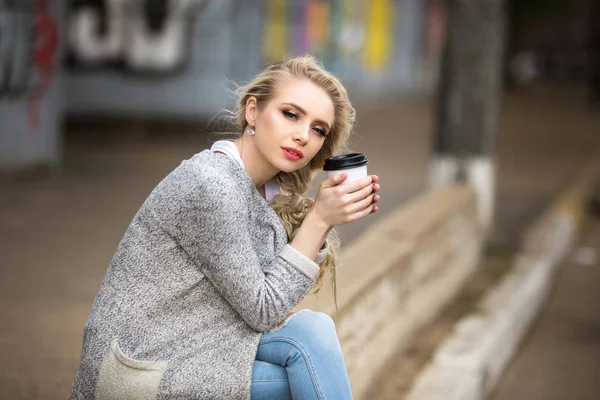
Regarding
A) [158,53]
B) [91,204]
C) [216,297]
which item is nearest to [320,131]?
[216,297]

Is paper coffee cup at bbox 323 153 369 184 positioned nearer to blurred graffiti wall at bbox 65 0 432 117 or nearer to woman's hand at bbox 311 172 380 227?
woman's hand at bbox 311 172 380 227

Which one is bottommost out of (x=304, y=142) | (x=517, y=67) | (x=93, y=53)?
(x=517, y=67)

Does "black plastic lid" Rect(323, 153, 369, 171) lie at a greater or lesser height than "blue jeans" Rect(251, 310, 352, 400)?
greater

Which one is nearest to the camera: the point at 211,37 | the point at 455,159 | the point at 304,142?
the point at 304,142

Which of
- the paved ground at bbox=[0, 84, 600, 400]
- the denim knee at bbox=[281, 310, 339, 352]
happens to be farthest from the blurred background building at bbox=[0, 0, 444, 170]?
the denim knee at bbox=[281, 310, 339, 352]

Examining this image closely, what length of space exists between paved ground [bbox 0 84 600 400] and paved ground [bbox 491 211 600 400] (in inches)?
45.9

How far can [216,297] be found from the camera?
7.85 feet

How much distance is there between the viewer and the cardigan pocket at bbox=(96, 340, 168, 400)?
7.58 ft

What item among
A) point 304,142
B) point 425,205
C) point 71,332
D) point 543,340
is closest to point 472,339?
point 543,340

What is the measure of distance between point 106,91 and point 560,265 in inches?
361

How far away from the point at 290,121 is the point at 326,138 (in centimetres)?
19

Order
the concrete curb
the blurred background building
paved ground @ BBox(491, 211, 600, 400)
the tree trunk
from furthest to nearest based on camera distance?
the blurred background building → the tree trunk → paved ground @ BBox(491, 211, 600, 400) → the concrete curb

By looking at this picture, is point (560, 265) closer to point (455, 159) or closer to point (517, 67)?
point (455, 159)

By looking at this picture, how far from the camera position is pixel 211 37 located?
14.7m
